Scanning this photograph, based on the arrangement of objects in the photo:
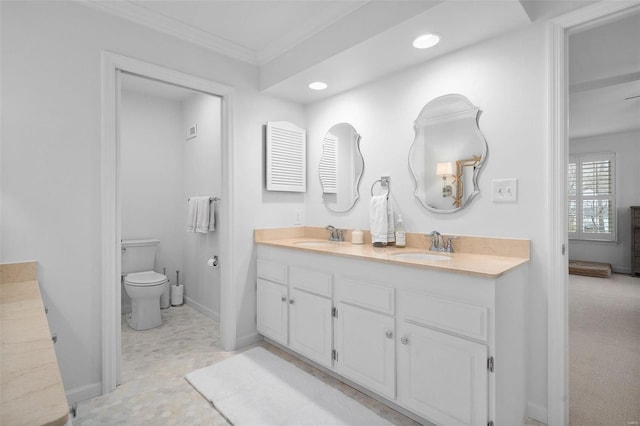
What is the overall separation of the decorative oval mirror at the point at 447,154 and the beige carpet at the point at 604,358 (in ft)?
4.44

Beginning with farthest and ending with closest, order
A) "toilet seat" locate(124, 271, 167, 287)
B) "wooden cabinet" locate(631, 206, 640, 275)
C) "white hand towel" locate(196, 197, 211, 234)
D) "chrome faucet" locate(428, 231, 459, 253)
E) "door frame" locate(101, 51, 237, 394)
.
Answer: "wooden cabinet" locate(631, 206, 640, 275) < "white hand towel" locate(196, 197, 211, 234) < "toilet seat" locate(124, 271, 167, 287) < "chrome faucet" locate(428, 231, 459, 253) < "door frame" locate(101, 51, 237, 394)

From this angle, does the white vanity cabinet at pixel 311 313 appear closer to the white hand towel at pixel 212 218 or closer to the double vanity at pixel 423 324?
the double vanity at pixel 423 324

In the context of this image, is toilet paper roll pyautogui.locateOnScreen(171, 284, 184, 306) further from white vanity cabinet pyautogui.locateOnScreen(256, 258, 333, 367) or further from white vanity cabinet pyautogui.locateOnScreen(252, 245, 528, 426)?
white vanity cabinet pyautogui.locateOnScreen(252, 245, 528, 426)

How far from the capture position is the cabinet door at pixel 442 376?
150 centimetres

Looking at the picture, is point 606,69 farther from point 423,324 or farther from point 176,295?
point 176,295

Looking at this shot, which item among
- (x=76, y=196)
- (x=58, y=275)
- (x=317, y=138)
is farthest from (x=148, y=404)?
(x=317, y=138)

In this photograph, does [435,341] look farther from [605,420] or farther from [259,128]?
[259,128]

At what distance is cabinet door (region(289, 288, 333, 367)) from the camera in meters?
2.20

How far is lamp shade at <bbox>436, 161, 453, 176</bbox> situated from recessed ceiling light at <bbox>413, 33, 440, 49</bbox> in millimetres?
745

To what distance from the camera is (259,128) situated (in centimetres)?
289

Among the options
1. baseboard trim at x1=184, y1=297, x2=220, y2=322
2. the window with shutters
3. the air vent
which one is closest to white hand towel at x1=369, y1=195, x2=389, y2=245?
the air vent

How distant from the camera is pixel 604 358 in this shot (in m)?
2.52

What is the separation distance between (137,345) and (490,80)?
3.31 m

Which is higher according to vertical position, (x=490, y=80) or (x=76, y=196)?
(x=490, y=80)
